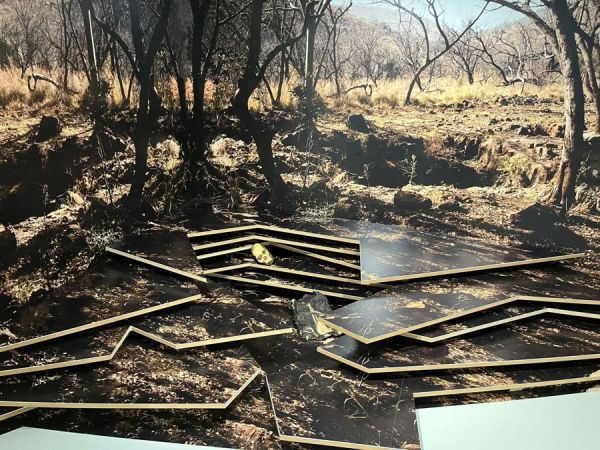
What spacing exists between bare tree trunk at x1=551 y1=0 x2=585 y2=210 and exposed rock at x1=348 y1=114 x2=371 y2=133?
1.08 m

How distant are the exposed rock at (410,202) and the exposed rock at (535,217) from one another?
1.62 feet

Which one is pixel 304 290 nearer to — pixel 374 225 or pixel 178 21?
pixel 374 225

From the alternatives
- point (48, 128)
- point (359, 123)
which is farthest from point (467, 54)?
point (48, 128)

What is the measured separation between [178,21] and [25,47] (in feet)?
3.35

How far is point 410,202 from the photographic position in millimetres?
3373

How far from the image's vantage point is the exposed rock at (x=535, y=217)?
10.0 ft

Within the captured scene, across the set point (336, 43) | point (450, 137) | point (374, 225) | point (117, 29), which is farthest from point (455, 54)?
Result: point (117, 29)

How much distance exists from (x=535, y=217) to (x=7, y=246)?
268 centimetres

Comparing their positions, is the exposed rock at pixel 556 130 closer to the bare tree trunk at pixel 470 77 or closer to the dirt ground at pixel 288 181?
the dirt ground at pixel 288 181

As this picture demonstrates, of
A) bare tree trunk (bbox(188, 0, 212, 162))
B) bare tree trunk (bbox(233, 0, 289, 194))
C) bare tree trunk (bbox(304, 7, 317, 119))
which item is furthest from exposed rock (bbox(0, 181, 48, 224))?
bare tree trunk (bbox(304, 7, 317, 119))

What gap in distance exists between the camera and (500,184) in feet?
10.3

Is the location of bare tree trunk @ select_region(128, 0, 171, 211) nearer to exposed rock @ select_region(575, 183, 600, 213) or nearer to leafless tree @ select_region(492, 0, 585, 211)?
leafless tree @ select_region(492, 0, 585, 211)

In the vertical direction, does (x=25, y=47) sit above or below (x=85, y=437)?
above

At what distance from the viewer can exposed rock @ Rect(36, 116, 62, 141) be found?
2.67 m
